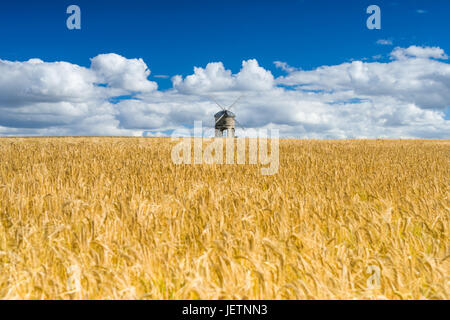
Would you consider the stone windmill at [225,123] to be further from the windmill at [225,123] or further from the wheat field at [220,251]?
the wheat field at [220,251]

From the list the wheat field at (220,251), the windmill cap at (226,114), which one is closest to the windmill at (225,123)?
the windmill cap at (226,114)

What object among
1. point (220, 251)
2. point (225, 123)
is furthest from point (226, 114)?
point (220, 251)

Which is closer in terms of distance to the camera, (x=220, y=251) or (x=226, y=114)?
(x=220, y=251)

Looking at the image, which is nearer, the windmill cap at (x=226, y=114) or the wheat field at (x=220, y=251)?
the wheat field at (x=220, y=251)

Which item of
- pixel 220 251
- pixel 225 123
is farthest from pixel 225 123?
pixel 220 251

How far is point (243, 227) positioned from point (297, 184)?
316cm

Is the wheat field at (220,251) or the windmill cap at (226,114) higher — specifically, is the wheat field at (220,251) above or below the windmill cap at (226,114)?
below

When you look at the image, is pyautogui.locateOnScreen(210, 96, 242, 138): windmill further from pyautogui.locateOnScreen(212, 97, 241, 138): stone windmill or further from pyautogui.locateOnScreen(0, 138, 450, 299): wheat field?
pyautogui.locateOnScreen(0, 138, 450, 299): wheat field

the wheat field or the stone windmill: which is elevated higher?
the stone windmill

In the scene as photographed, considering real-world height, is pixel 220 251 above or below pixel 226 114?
below

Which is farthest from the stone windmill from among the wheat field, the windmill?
the wheat field

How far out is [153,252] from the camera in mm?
3154

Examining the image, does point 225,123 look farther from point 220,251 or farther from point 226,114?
point 220,251
